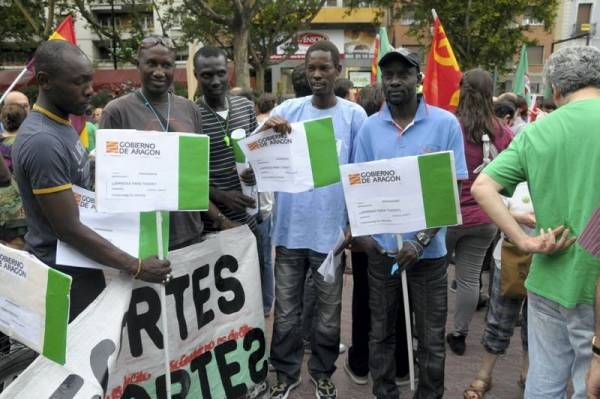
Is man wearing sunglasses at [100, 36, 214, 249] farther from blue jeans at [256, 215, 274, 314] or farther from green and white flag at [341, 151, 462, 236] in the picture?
blue jeans at [256, 215, 274, 314]

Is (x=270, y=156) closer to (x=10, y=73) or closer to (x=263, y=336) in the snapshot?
(x=263, y=336)

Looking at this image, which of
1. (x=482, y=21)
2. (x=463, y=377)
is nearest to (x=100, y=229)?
(x=463, y=377)

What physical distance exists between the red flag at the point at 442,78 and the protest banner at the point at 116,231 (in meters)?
3.82

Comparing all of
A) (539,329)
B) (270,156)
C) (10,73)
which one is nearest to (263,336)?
(270,156)

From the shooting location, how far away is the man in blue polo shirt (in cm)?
300

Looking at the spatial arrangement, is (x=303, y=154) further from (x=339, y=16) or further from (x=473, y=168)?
(x=339, y=16)

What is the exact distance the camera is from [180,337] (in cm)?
301

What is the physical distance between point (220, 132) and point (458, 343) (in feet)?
8.01

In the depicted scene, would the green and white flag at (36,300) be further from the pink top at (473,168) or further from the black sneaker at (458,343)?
the black sneaker at (458,343)

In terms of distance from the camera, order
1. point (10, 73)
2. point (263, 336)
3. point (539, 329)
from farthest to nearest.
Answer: point (10, 73), point (263, 336), point (539, 329)

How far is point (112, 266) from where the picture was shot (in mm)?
2523

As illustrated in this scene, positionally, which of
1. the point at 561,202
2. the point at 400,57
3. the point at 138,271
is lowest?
the point at 138,271

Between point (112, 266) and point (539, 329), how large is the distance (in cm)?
196

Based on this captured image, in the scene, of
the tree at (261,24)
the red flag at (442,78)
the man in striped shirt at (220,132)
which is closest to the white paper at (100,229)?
the man in striped shirt at (220,132)
